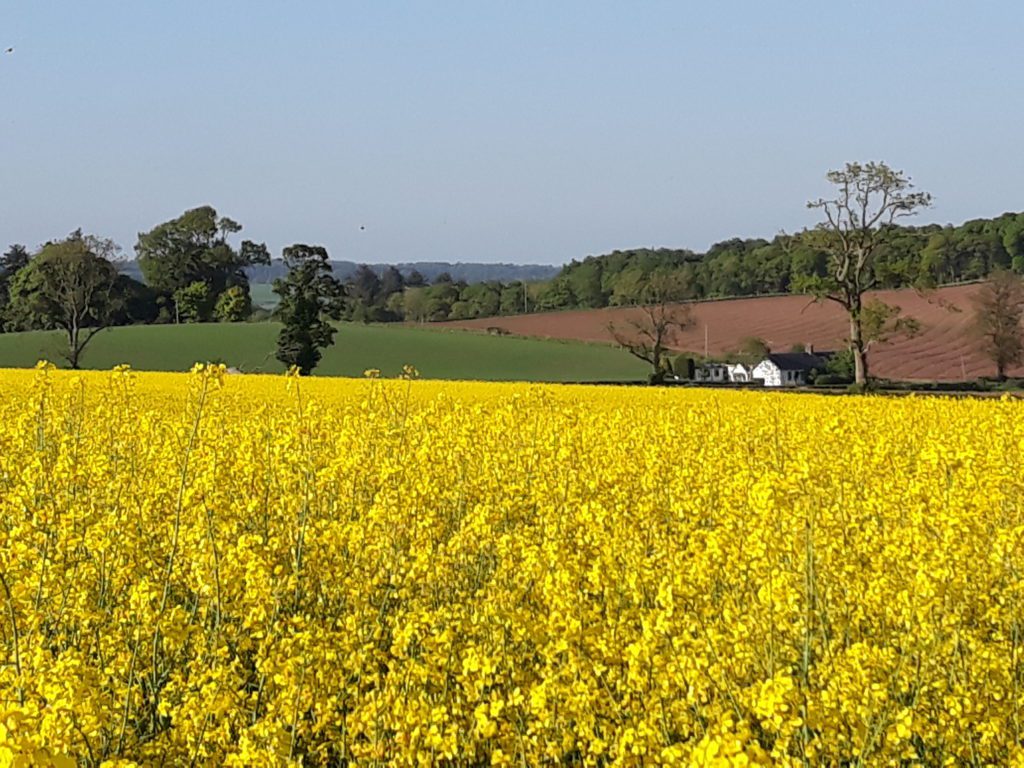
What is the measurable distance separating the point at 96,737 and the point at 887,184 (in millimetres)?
39030

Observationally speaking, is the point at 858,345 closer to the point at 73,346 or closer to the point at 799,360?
the point at 799,360

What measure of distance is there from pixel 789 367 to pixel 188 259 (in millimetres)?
47608

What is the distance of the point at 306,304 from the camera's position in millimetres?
55469

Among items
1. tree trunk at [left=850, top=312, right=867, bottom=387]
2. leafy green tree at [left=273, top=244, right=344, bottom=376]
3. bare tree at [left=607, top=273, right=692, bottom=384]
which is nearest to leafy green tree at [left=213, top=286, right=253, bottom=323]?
leafy green tree at [left=273, top=244, right=344, bottom=376]

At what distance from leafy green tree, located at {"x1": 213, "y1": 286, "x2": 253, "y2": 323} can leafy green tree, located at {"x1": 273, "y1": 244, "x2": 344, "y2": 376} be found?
2181 centimetres

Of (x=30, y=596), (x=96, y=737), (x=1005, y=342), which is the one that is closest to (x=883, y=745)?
(x=96, y=737)

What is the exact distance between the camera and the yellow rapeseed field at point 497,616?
320cm

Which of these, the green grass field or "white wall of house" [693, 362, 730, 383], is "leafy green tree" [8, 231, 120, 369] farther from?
"white wall of house" [693, 362, 730, 383]

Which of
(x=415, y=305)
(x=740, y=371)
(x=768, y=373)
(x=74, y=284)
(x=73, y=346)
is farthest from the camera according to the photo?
(x=415, y=305)

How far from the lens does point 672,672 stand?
3.34 m

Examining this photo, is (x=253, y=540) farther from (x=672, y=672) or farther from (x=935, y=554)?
(x=935, y=554)

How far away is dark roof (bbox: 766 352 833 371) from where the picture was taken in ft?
218

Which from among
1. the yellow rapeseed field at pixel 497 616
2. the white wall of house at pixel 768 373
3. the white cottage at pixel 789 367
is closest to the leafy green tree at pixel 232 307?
the white wall of house at pixel 768 373

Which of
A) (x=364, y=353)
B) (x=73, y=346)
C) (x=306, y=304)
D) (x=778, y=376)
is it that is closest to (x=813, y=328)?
(x=778, y=376)
